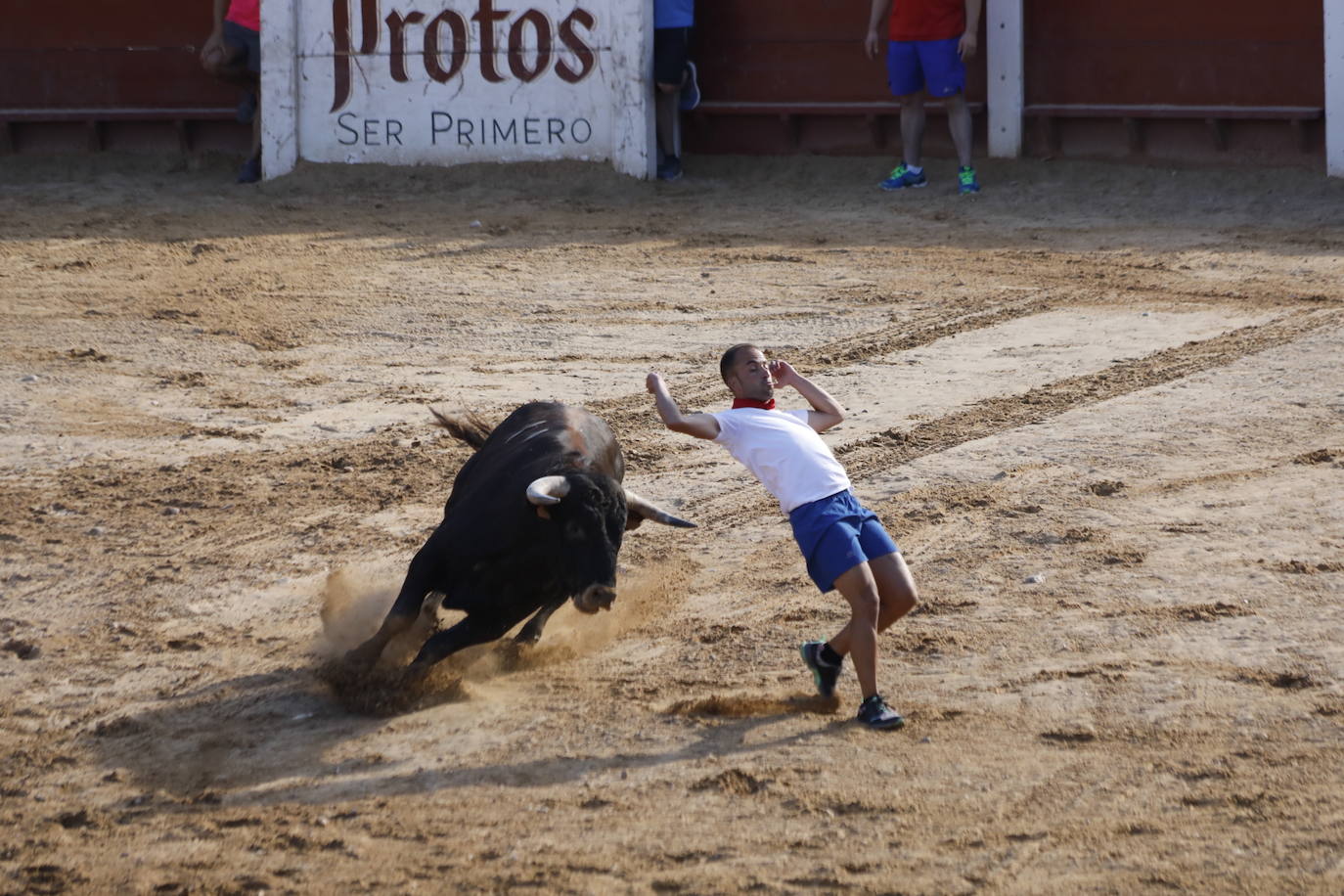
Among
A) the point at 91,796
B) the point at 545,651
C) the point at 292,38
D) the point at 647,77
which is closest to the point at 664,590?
the point at 545,651

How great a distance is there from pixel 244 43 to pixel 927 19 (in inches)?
205

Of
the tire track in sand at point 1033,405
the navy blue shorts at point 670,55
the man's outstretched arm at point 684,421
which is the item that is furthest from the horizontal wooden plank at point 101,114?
the man's outstretched arm at point 684,421

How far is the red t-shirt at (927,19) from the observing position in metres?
11.8

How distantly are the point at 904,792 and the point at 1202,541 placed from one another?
2078mm

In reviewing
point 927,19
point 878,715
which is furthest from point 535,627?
point 927,19

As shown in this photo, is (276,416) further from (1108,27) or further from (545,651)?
(1108,27)

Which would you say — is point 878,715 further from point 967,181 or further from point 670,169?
point 670,169

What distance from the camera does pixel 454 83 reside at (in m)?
13.0

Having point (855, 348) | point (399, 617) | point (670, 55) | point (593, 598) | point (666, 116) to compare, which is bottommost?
point (399, 617)

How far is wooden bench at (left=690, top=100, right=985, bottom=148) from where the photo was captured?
42.0ft

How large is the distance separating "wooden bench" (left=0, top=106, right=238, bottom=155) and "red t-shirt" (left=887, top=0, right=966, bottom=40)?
5.54m

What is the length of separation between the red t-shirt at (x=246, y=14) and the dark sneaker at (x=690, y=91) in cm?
328

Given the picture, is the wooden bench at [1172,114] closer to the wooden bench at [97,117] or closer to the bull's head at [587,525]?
the wooden bench at [97,117]

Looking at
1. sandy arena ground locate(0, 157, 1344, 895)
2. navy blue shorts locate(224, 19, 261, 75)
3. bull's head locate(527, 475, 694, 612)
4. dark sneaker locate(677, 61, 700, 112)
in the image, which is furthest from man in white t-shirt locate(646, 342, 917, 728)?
navy blue shorts locate(224, 19, 261, 75)
